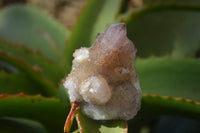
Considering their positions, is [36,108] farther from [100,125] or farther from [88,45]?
[88,45]

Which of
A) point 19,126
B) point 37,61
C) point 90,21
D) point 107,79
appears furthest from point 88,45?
point 107,79

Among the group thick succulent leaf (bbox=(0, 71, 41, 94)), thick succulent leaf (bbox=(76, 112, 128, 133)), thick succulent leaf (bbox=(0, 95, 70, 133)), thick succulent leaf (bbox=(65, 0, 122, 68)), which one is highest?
thick succulent leaf (bbox=(65, 0, 122, 68))

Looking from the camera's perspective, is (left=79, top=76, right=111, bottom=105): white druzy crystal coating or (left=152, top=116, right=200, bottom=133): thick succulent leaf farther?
(left=152, top=116, right=200, bottom=133): thick succulent leaf

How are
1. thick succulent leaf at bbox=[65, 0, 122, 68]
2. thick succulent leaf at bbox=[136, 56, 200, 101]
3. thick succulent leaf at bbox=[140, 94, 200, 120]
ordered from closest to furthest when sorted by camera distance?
thick succulent leaf at bbox=[140, 94, 200, 120] < thick succulent leaf at bbox=[136, 56, 200, 101] < thick succulent leaf at bbox=[65, 0, 122, 68]

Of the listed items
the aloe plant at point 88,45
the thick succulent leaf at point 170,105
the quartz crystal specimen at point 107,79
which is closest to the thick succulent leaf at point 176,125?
the aloe plant at point 88,45

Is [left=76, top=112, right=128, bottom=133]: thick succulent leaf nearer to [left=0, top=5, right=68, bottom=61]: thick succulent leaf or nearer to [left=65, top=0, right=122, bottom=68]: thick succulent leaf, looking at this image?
[left=65, top=0, right=122, bottom=68]: thick succulent leaf

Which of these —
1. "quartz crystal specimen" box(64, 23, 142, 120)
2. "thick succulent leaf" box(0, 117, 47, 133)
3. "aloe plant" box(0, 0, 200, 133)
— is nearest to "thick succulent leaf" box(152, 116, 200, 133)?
"aloe plant" box(0, 0, 200, 133)

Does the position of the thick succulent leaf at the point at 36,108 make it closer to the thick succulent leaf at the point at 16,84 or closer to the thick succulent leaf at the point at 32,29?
the thick succulent leaf at the point at 16,84
